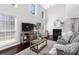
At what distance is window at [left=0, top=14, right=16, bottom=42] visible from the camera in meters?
1.89

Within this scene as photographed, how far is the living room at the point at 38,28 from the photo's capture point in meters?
1.94

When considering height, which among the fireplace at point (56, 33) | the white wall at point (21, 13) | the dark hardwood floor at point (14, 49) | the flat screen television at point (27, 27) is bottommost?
the dark hardwood floor at point (14, 49)

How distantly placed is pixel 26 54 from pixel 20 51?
15 cm

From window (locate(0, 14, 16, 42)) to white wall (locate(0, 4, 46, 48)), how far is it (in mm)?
103

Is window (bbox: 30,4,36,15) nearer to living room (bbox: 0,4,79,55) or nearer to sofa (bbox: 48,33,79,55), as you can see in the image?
living room (bbox: 0,4,79,55)

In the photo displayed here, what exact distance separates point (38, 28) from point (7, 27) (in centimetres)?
70

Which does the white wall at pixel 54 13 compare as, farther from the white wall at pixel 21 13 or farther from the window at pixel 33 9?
the window at pixel 33 9

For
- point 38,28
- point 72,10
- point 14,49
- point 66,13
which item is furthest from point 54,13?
point 14,49

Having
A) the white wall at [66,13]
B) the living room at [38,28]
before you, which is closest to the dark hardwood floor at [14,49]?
the living room at [38,28]

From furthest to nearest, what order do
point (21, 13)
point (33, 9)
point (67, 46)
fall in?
point (33, 9) → point (21, 13) → point (67, 46)

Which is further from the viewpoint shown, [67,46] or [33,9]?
[33,9]

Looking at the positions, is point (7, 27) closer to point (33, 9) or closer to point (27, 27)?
point (27, 27)

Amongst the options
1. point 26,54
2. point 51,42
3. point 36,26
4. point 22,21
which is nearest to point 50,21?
point 36,26

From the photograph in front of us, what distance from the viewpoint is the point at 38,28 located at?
2197mm
